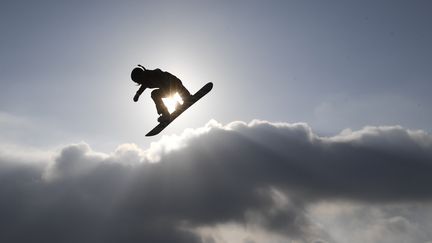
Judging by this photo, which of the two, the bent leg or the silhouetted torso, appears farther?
the bent leg

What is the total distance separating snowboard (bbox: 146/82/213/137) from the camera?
854 inches

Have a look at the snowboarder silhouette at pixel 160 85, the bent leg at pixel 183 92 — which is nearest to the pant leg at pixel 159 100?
the snowboarder silhouette at pixel 160 85

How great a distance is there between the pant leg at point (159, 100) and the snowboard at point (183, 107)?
542 millimetres

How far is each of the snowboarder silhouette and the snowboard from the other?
8.9 inches

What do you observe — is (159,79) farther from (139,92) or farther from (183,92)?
(183,92)

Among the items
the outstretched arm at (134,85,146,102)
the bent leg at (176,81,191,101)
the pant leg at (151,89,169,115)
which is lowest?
the outstretched arm at (134,85,146,102)

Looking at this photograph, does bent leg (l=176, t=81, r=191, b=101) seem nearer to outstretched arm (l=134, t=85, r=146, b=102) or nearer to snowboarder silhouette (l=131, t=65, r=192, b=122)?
snowboarder silhouette (l=131, t=65, r=192, b=122)

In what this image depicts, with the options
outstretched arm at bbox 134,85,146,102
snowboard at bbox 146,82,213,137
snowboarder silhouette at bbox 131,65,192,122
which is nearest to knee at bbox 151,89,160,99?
snowboarder silhouette at bbox 131,65,192,122

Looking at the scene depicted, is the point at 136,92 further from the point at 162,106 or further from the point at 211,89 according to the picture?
the point at 211,89

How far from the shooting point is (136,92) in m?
19.8

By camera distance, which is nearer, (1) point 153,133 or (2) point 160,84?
(2) point 160,84

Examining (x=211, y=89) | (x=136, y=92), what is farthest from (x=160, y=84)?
(x=211, y=89)

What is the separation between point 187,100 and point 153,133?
2.46m

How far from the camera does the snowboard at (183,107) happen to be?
71.2ft
